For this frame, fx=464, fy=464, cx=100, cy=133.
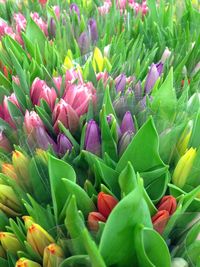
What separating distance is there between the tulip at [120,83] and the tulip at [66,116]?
16 centimetres

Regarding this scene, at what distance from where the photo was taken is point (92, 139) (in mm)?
958

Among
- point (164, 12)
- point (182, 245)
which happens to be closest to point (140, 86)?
point (182, 245)

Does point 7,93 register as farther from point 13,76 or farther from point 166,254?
point 166,254

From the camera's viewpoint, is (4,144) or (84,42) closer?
(4,144)

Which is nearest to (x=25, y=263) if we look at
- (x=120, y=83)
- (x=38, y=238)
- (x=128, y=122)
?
(x=38, y=238)

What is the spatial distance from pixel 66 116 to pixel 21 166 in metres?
0.19

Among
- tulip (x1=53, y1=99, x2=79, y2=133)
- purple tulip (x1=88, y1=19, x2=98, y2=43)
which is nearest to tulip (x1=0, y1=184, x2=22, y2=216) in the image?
tulip (x1=53, y1=99, x2=79, y2=133)

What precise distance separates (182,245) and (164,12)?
1.16 m

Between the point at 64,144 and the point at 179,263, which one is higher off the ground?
the point at 64,144

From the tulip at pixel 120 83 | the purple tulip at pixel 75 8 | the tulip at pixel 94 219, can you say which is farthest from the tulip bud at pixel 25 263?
the purple tulip at pixel 75 8

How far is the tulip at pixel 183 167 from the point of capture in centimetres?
88

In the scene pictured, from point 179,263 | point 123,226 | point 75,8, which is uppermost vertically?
point 75,8

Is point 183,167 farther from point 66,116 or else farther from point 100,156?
point 66,116

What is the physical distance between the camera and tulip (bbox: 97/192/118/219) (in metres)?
0.81
